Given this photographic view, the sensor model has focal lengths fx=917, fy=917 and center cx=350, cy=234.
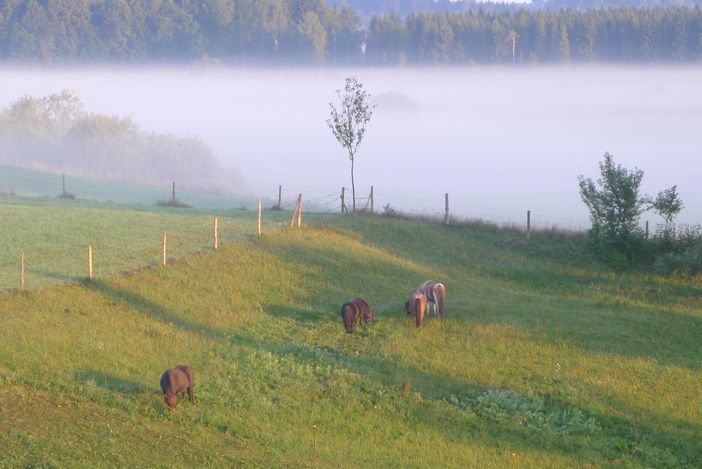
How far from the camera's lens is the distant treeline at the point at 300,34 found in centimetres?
12850

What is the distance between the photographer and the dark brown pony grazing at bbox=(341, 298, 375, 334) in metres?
26.5

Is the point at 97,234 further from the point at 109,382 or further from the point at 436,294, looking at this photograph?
the point at 109,382

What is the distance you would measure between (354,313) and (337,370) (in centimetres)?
400

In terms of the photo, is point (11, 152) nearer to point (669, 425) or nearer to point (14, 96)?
point (14, 96)

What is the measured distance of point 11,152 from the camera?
342 feet

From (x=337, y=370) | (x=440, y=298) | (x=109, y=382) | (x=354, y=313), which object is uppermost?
(x=440, y=298)

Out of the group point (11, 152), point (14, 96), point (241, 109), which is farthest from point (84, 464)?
point (241, 109)

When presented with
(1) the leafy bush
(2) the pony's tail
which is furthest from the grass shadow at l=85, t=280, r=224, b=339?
(1) the leafy bush

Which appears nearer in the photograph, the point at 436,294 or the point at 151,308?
the point at 151,308

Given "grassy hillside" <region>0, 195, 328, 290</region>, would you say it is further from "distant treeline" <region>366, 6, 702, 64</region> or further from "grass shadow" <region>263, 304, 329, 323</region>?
"distant treeline" <region>366, 6, 702, 64</region>

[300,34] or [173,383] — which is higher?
[300,34]

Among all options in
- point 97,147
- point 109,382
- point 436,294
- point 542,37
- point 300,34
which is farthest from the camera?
point 300,34

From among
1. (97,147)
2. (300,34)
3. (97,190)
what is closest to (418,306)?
(97,190)

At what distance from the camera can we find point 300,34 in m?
139
